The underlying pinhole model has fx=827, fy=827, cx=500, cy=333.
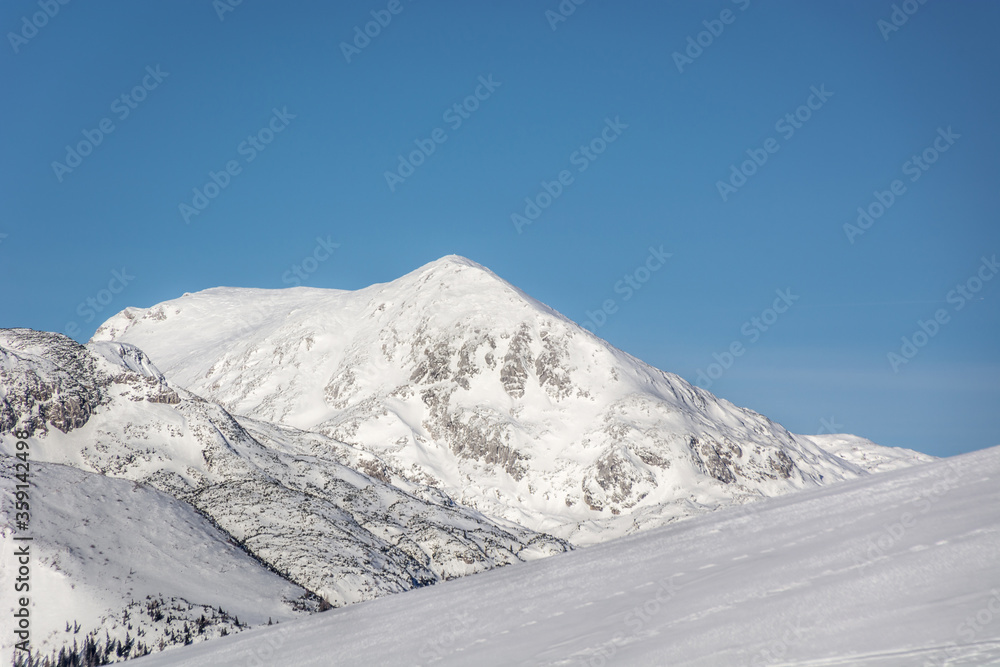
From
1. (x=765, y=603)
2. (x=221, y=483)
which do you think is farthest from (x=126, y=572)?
(x=765, y=603)

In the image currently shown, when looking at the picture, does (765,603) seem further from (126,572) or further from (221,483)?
(221,483)

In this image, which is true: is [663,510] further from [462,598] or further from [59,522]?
[462,598]

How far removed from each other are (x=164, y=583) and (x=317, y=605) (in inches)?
535

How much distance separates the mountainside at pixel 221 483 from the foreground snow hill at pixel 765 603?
171ft

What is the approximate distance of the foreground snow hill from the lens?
32.1 feet

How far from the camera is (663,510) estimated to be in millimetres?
197000

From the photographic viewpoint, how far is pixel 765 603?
12.0m

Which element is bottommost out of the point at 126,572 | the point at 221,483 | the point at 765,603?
the point at 765,603

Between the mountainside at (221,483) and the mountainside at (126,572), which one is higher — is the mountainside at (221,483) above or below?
above

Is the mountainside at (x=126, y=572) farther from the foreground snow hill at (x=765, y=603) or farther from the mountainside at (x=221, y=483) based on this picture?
the foreground snow hill at (x=765, y=603)

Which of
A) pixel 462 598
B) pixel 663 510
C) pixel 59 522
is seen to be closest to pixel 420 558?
pixel 59 522

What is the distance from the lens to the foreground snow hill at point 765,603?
9781 millimetres

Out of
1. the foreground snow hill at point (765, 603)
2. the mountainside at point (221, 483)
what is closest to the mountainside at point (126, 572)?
the mountainside at point (221, 483)

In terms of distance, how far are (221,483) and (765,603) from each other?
9240 cm
